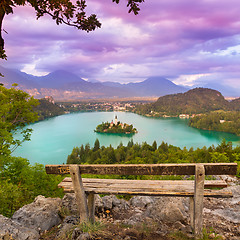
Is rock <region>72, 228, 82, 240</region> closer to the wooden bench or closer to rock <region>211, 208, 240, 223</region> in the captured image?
the wooden bench

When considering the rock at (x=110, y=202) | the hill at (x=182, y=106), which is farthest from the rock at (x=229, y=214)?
the hill at (x=182, y=106)

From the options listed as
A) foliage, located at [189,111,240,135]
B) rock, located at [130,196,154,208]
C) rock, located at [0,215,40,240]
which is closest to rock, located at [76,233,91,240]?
rock, located at [0,215,40,240]

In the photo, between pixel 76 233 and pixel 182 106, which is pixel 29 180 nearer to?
pixel 76 233

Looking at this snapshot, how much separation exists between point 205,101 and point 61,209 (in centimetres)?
21376

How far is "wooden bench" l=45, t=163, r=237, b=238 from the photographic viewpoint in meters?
2.19

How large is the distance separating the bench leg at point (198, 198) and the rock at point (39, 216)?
94.8 inches

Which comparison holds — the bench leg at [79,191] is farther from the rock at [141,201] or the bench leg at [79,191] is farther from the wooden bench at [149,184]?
the rock at [141,201]

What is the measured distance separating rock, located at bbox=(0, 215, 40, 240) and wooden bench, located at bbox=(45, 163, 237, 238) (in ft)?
2.55

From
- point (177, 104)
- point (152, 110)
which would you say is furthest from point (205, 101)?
point (152, 110)

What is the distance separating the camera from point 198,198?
2.40 metres

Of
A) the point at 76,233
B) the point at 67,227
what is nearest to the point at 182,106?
the point at 67,227

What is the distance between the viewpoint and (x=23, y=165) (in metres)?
8.52

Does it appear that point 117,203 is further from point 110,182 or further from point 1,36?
point 1,36

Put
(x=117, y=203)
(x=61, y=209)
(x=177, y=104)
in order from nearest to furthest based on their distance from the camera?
(x=61, y=209) → (x=117, y=203) → (x=177, y=104)
